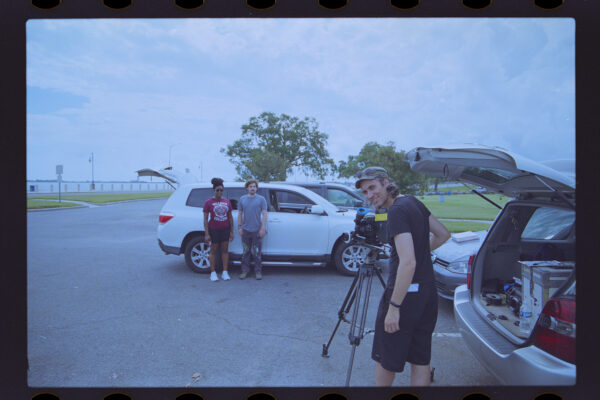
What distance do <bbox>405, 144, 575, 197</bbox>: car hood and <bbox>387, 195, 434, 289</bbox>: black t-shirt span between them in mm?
450

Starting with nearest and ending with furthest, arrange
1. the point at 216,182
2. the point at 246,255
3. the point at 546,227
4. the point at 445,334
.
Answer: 1. the point at 546,227
2. the point at 445,334
3. the point at 216,182
4. the point at 246,255

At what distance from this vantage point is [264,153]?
1802 cm

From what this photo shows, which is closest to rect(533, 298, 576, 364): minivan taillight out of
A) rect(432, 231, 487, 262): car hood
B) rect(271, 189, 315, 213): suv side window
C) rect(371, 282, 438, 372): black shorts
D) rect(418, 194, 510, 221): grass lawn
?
rect(371, 282, 438, 372): black shorts

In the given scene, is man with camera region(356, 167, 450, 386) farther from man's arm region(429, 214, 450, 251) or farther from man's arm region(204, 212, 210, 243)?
man's arm region(204, 212, 210, 243)

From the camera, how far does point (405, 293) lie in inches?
88.3

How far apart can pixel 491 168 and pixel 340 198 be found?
6.17 meters

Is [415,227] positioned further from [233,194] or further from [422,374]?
[233,194]

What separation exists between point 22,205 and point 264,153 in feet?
53.0

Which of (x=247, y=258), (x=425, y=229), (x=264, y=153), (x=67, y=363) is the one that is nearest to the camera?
(x=425, y=229)

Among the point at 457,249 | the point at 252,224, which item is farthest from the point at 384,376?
the point at 252,224

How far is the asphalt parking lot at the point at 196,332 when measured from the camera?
122 inches

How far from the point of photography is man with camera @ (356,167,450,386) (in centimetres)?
224

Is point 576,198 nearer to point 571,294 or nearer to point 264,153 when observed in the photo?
point 571,294

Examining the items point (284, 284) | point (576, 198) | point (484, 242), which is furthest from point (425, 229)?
point (284, 284)
